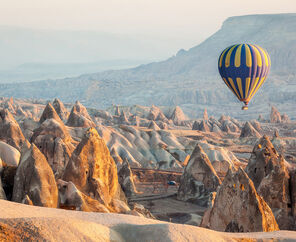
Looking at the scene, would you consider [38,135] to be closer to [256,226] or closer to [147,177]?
[147,177]

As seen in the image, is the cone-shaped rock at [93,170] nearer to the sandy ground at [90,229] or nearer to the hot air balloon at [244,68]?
the sandy ground at [90,229]

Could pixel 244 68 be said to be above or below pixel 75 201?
above

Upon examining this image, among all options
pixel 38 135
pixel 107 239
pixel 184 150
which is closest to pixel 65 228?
pixel 107 239

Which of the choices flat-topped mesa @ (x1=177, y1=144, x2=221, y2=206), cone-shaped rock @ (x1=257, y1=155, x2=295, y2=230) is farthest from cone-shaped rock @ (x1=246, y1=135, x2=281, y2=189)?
flat-topped mesa @ (x1=177, y1=144, x2=221, y2=206)

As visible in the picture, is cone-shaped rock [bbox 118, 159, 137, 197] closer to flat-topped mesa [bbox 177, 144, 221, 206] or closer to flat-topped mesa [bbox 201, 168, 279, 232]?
flat-topped mesa [bbox 177, 144, 221, 206]

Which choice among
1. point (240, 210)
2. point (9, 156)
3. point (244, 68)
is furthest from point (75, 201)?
point (244, 68)

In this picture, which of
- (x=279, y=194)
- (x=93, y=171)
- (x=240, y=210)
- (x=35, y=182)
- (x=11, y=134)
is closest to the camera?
(x=240, y=210)

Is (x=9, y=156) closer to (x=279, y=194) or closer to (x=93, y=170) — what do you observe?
(x=93, y=170)

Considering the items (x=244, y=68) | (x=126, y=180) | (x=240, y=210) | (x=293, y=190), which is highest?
(x=244, y=68)
